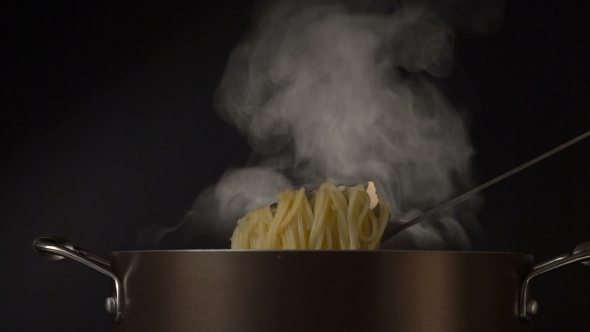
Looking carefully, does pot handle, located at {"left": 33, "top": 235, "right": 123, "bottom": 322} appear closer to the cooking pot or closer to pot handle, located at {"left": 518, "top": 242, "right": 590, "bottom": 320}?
the cooking pot

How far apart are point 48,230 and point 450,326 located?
1.76 metres

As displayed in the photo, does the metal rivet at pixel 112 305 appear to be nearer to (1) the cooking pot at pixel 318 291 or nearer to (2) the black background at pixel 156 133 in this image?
(1) the cooking pot at pixel 318 291

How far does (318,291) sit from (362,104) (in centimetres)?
161

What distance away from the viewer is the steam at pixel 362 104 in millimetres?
2652

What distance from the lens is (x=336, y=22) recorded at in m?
2.72

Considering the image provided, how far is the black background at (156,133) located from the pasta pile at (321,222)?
94 centimetres

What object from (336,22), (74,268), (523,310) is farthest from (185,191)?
(523,310)

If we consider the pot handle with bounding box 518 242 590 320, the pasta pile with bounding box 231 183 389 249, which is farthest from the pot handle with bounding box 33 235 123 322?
the pot handle with bounding box 518 242 590 320

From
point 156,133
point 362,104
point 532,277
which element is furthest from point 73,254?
point 362,104

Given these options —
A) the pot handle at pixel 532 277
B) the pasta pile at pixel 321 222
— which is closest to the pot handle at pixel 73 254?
the pasta pile at pixel 321 222

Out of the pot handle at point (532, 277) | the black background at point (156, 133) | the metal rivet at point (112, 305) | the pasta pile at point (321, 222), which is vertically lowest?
the metal rivet at point (112, 305)

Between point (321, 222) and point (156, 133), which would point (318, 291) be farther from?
point (156, 133)

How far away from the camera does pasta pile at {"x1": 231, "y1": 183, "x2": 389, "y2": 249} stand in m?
1.67

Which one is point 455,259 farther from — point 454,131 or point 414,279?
point 454,131
